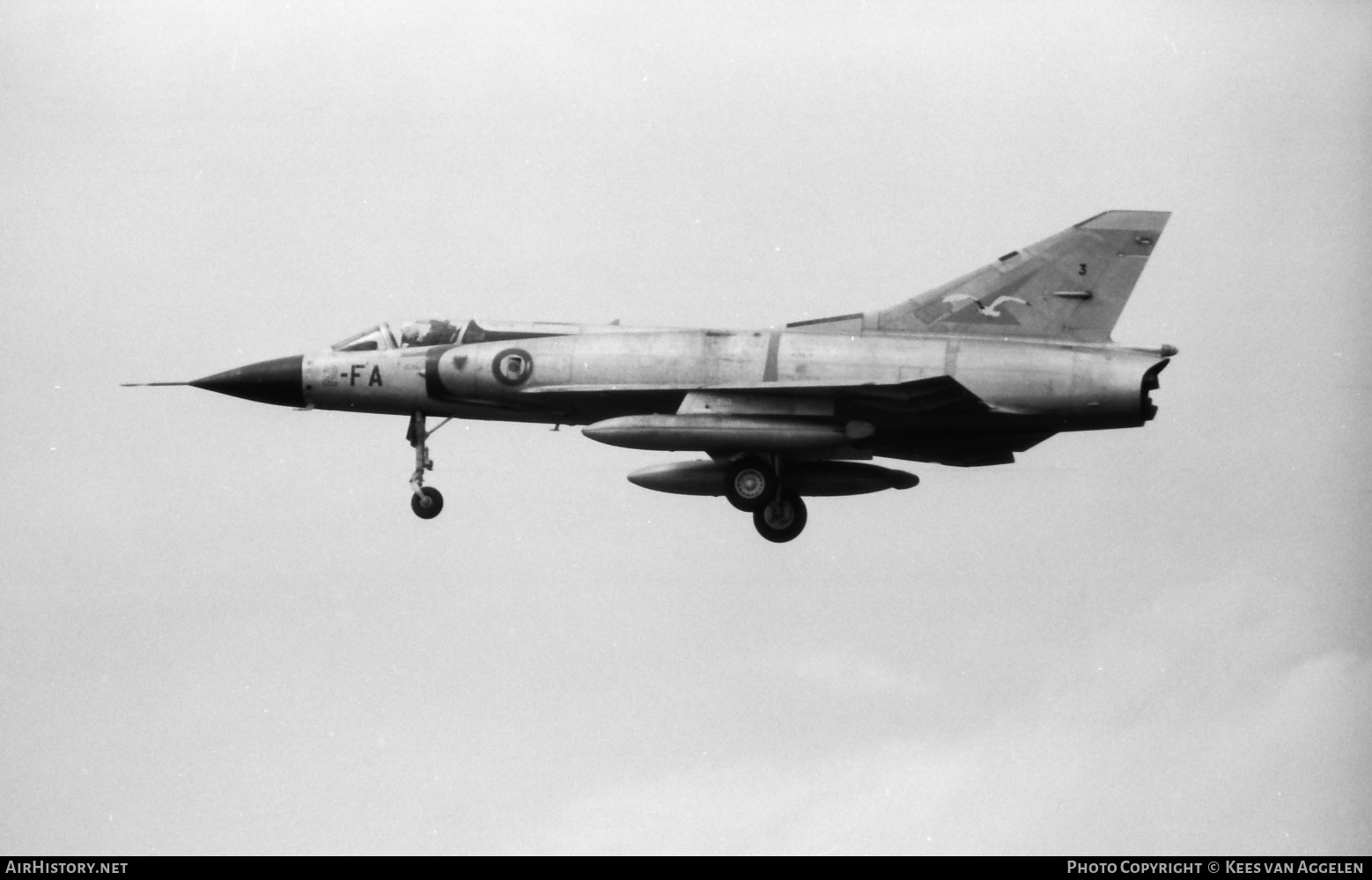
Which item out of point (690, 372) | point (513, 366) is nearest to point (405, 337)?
point (513, 366)

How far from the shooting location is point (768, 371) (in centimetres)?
Answer: 3247

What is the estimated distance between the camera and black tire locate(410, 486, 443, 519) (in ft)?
111

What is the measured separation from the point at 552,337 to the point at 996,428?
18.3 feet

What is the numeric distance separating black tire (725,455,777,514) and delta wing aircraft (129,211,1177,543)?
0.07 ft

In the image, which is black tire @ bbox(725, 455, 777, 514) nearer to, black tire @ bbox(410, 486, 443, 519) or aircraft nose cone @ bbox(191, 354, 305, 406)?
black tire @ bbox(410, 486, 443, 519)

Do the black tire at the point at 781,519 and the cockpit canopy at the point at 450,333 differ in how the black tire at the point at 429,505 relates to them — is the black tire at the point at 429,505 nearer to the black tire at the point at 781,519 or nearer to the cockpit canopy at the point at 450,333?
the cockpit canopy at the point at 450,333

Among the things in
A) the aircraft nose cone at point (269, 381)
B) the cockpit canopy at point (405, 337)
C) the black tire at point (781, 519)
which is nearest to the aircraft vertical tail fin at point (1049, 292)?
the black tire at point (781, 519)

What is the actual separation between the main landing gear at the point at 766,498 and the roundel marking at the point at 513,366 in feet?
9.05
